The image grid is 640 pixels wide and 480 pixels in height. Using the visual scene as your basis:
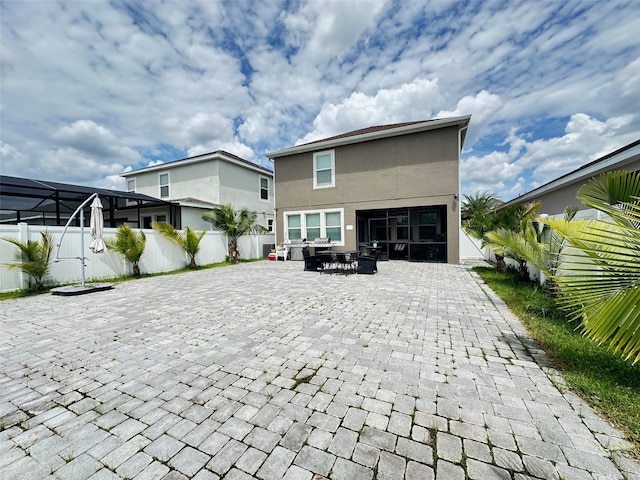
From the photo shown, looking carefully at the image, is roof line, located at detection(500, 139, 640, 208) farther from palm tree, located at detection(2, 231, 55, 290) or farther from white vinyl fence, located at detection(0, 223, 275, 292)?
palm tree, located at detection(2, 231, 55, 290)

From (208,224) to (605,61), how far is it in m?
18.7

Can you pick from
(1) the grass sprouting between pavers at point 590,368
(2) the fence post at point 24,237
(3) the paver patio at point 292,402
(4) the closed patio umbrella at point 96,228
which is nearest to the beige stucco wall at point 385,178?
(1) the grass sprouting between pavers at point 590,368

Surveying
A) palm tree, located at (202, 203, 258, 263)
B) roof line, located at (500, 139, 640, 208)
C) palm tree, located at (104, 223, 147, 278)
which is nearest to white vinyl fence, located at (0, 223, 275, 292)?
palm tree, located at (104, 223, 147, 278)

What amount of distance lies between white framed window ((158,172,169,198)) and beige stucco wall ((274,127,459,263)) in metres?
Answer: 9.27

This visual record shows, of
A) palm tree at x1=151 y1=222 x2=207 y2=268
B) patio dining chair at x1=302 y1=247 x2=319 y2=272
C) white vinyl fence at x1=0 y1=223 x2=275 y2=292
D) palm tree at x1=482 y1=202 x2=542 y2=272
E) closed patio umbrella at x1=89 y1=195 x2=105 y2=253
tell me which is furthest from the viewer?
palm tree at x1=151 y1=222 x2=207 y2=268

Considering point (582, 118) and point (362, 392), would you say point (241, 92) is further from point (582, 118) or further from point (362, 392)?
point (582, 118)

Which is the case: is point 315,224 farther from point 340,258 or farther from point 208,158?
point 208,158

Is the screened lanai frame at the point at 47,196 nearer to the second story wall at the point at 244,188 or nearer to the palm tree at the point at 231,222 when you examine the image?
the palm tree at the point at 231,222

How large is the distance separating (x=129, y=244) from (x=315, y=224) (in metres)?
8.89

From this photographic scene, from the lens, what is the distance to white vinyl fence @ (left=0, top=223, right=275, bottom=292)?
292 inches

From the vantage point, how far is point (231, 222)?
1429 centimetres

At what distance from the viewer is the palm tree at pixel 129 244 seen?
31.7 feet

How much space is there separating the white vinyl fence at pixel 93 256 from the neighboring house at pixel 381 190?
430 centimetres

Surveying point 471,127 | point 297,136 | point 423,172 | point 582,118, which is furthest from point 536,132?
point 297,136
